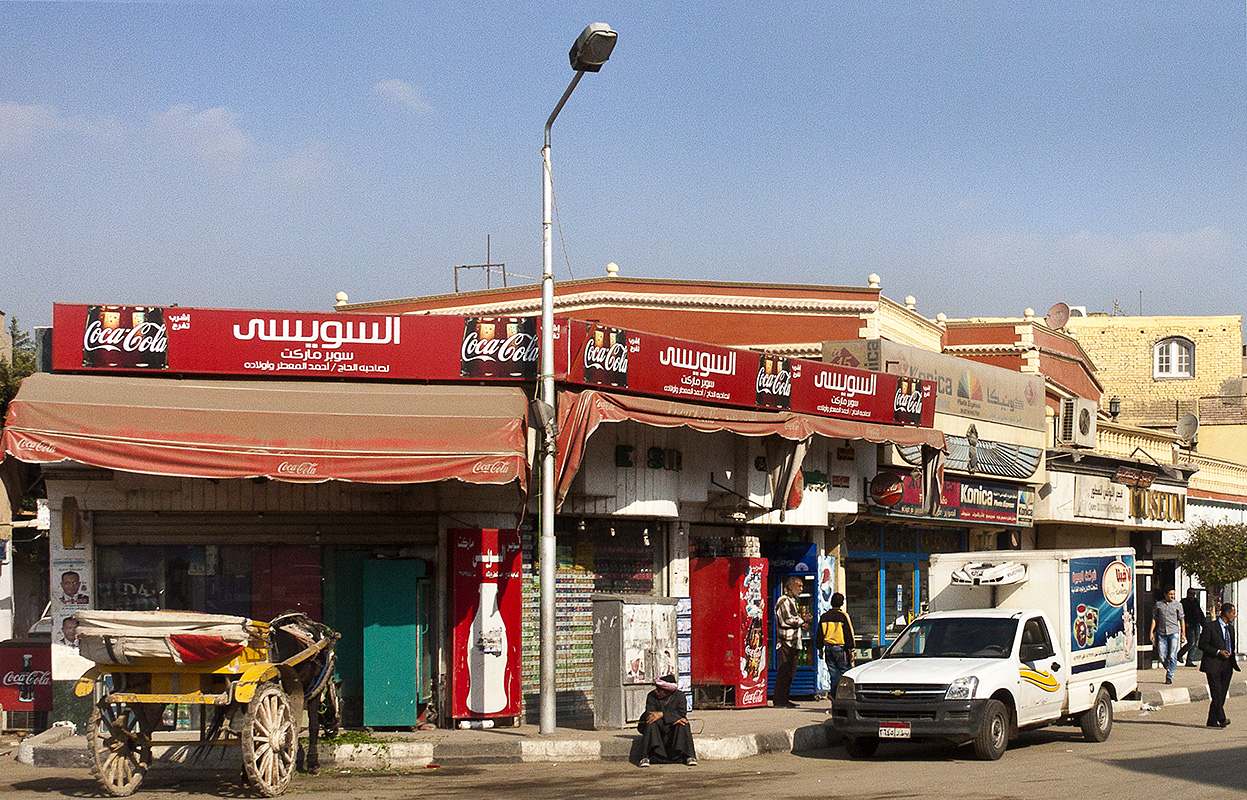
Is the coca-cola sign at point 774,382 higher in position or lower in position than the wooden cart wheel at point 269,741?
higher

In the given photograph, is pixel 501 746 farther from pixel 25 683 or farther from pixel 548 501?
pixel 25 683

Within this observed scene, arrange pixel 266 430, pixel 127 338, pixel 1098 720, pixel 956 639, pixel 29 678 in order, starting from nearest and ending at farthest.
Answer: pixel 266 430
pixel 956 639
pixel 127 338
pixel 29 678
pixel 1098 720

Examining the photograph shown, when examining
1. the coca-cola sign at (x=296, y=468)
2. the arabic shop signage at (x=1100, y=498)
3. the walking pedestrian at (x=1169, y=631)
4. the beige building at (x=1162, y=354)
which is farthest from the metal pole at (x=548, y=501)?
the beige building at (x=1162, y=354)

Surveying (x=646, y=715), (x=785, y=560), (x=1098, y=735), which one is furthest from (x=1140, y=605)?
(x=646, y=715)

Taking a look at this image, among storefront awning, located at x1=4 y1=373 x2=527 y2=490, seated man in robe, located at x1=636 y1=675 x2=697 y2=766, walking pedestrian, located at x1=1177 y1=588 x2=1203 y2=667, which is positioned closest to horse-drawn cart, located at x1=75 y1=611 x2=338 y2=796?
storefront awning, located at x1=4 y1=373 x2=527 y2=490

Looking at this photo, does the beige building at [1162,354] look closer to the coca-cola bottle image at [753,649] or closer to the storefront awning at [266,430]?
the coca-cola bottle image at [753,649]

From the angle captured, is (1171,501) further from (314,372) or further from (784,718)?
(314,372)

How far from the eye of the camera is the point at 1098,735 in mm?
17797

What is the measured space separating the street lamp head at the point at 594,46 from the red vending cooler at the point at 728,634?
826 centimetres

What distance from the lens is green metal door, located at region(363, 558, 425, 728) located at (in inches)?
691

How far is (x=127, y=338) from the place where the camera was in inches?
679

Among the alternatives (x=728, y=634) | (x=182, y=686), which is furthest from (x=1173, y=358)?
(x=182, y=686)

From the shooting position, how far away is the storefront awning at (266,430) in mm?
15766

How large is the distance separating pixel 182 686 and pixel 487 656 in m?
5.87
